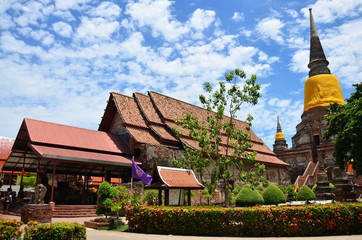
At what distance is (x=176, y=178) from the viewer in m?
12.8

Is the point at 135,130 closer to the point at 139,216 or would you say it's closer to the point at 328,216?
the point at 139,216

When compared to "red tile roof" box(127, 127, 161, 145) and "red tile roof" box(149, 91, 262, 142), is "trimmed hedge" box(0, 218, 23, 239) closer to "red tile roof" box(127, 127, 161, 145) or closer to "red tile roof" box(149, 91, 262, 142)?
"red tile roof" box(127, 127, 161, 145)

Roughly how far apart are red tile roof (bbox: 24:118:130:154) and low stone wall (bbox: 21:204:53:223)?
5.98 m

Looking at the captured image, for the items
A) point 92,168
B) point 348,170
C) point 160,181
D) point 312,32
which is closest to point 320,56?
point 312,32

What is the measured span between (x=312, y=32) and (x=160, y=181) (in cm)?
4330

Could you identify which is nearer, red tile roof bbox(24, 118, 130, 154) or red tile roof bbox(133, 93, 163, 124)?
red tile roof bbox(24, 118, 130, 154)

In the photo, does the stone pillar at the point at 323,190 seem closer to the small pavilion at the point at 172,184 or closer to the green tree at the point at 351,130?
the green tree at the point at 351,130

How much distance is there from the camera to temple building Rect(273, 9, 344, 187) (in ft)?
120

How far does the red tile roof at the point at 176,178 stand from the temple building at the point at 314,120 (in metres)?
26.0

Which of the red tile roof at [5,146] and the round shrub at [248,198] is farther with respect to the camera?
the red tile roof at [5,146]

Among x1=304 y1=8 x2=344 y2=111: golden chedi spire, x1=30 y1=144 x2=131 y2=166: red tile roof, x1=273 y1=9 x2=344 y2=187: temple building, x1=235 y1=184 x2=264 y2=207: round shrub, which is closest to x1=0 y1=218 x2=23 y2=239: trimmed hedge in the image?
x1=30 y1=144 x2=131 y2=166: red tile roof

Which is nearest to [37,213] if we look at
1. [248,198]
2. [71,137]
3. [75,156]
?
[75,156]

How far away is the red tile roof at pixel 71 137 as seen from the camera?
18.6 meters

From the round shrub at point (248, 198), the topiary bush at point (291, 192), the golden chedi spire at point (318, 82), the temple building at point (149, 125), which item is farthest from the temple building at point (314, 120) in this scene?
the round shrub at point (248, 198)
